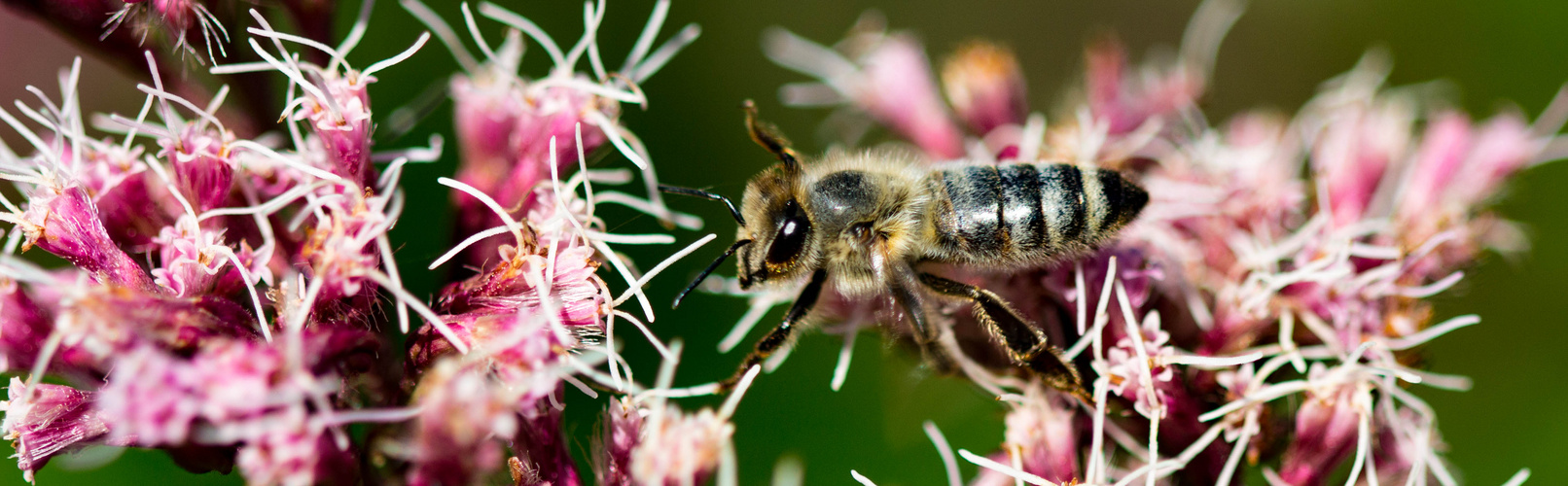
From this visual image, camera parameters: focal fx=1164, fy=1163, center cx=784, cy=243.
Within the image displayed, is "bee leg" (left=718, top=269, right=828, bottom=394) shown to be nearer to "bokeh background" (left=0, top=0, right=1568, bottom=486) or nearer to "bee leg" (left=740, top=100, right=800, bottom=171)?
"bee leg" (left=740, top=100, right=800, bottom=171)

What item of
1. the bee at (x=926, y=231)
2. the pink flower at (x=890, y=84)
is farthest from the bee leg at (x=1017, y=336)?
the pink flower at (x=890, y=84)

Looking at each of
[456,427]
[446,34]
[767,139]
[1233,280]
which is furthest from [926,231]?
[446,34]

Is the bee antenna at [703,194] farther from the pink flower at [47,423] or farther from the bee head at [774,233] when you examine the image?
the pink flower at [47,423]

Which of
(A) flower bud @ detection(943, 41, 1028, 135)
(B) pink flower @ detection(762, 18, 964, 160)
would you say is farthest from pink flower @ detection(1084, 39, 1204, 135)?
(B) pink flower @ detection(762, 18, 964, 160)

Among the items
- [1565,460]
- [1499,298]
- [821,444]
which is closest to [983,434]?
[821,444]

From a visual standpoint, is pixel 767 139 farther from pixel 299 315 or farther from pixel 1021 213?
pixel 299 315

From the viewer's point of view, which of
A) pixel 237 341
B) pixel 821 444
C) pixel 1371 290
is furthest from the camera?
pixel 821 444

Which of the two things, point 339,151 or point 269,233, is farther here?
point 339,151

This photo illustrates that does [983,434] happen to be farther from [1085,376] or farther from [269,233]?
[269,233]
